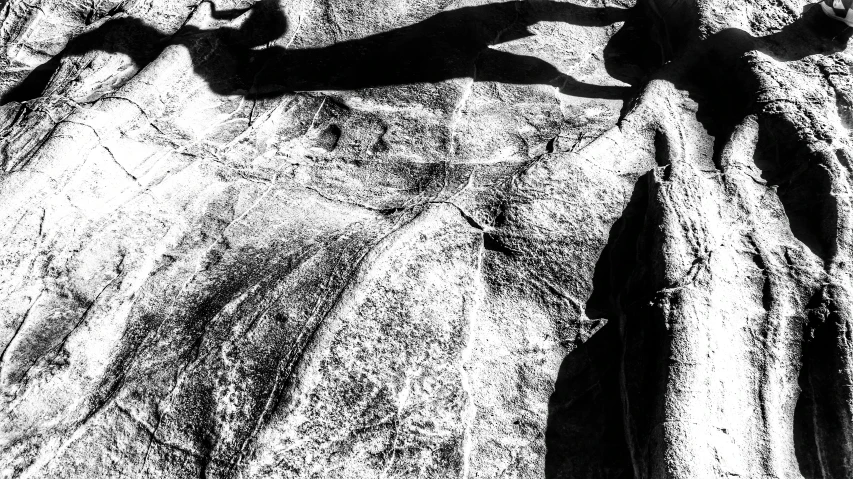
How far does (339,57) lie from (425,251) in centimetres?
137

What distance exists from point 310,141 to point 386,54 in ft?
2.08

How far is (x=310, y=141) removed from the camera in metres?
2.69

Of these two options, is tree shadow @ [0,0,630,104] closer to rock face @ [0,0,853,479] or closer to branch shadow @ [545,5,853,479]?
rock face @ [0,0,853,479]

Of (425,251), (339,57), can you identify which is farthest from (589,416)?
(339,57)

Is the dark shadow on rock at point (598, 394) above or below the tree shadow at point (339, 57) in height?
below

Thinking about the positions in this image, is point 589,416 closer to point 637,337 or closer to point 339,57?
point 637,337

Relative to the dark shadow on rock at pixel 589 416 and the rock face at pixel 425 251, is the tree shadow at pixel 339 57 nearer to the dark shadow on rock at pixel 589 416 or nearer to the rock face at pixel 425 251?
the rock face at pixel 425 251

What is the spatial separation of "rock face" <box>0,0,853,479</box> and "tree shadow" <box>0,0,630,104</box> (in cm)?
2

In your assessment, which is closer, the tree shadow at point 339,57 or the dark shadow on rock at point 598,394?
the dark shadow on rock at point 598,394

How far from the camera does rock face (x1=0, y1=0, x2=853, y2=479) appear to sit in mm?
1740

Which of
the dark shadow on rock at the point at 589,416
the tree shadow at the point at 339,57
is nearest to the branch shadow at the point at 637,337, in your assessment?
the dark shadow on rock at the point at 589,416

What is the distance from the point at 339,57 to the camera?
3047mm

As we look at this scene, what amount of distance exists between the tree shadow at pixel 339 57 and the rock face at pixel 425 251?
0.02 meters

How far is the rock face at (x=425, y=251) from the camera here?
1.74m
